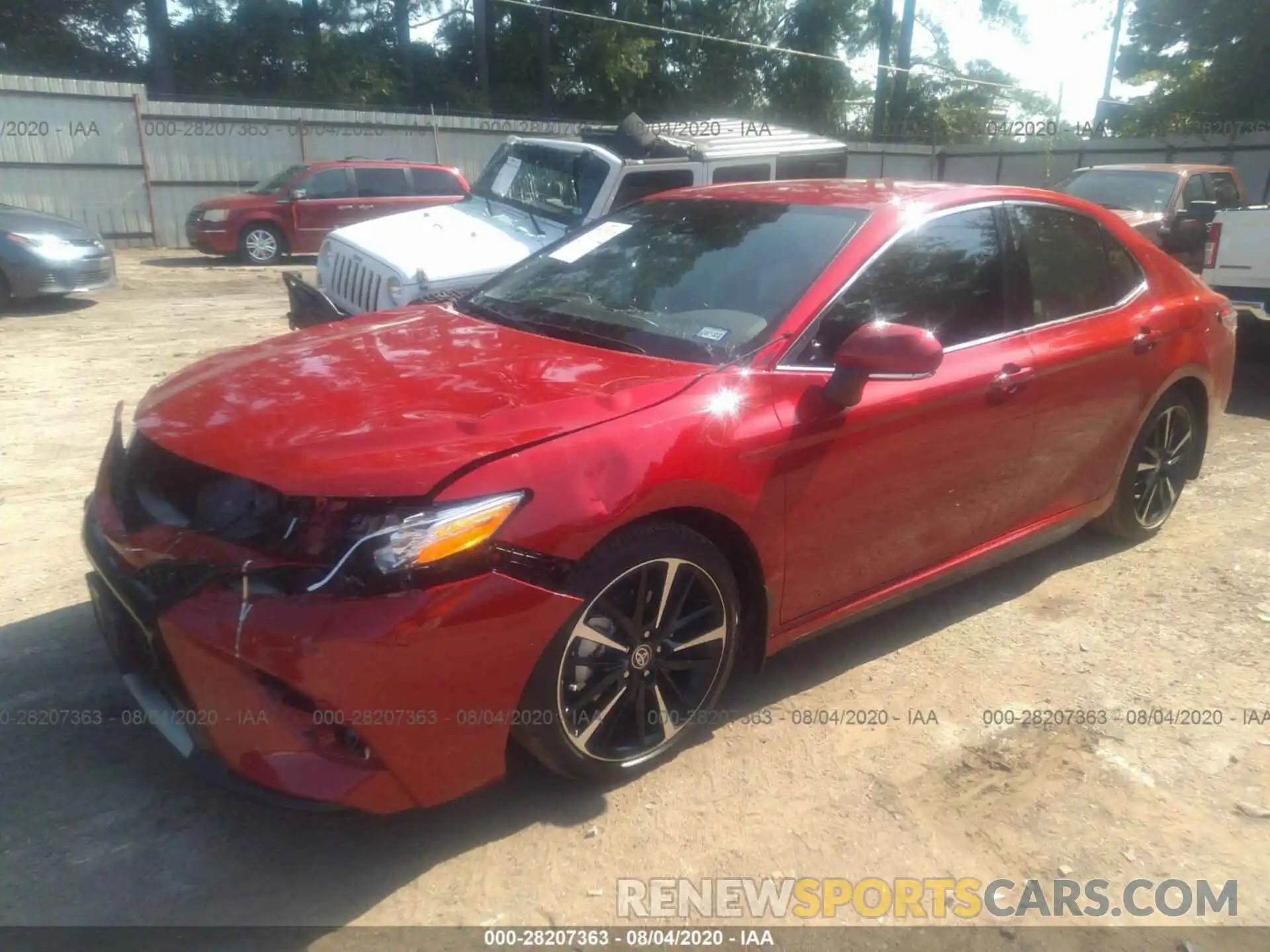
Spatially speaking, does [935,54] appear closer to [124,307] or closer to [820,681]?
[124,307]

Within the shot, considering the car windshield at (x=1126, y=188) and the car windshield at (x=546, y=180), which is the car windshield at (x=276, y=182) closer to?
Result: the car windshield at (x=546, y=180)

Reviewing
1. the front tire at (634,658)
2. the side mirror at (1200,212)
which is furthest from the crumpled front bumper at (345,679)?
the side mirror at (1200,212)

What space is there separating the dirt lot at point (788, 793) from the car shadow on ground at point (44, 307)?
23.1 ft

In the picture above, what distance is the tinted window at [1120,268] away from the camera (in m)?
4.32

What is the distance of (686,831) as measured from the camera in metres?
2.76

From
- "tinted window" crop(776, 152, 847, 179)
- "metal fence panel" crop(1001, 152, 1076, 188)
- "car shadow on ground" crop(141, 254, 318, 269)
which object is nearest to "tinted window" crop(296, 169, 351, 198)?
"car shadow on ground" crop(141, 254, 318, 269)

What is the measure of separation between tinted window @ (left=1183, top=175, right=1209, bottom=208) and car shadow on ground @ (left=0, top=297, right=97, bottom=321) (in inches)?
484

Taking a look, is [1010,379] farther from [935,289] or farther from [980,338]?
[935,289]

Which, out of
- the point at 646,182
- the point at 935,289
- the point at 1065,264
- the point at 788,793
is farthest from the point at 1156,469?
the point at 646,182

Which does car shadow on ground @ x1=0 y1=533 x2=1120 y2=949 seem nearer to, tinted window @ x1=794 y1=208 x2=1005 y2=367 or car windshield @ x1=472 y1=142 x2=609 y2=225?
tinted window @ x1=794 y1=208 x2=1005 y2=367

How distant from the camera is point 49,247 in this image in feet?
33.4

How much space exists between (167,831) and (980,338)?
306 centimetres

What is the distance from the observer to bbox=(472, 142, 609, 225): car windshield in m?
7.90

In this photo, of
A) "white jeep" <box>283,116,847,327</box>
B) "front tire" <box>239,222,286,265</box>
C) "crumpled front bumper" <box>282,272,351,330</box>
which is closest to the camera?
"crumpled front bumper" <box>282,272,351,330</box>
